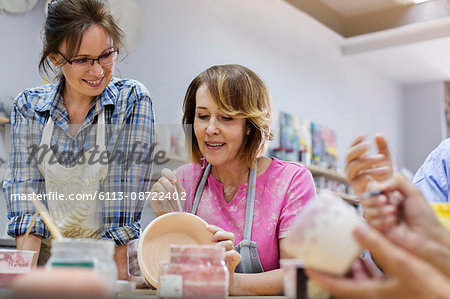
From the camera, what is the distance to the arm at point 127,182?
1.49 meters

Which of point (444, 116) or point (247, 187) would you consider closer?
point (247, 187)

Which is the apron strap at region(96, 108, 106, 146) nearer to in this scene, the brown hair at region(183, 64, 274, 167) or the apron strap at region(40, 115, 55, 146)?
the apron strap at region(40, 115, 55, 146)

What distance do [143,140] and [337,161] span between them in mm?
4244

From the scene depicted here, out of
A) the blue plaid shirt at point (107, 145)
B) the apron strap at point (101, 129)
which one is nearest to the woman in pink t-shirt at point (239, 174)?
the blue plaid shirt at point (107, 145)

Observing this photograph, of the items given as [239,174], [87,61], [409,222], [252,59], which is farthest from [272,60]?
[409,222]

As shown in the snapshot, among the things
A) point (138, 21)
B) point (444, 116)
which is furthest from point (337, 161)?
point (138, 21)

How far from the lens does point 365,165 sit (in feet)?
3.05

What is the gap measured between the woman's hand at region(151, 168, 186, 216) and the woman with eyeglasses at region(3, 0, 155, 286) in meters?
0.05

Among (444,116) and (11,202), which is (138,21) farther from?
(444,116)

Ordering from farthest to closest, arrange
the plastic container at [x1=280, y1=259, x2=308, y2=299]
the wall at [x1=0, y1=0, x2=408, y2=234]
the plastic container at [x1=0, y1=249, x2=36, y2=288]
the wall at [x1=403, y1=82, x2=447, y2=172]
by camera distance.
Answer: the wall at [x1=403, y1=82, x2=447, y2=172] → the wall at [x1=0, y1=0, x2=408, y2=234] → the plastic container at [x1=0, y1=249, x2=36, y2=288] → the plastic container at [x1=280, y1=259, x2=308, y2=299]

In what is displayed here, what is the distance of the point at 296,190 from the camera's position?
1729 millimetres

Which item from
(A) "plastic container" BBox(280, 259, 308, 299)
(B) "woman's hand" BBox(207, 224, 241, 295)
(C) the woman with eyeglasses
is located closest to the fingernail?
(A) "plastic container" BBox(280, 259, 308, 299)

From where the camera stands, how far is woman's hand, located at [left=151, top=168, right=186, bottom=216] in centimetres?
158

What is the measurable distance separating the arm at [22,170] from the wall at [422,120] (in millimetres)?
5968
